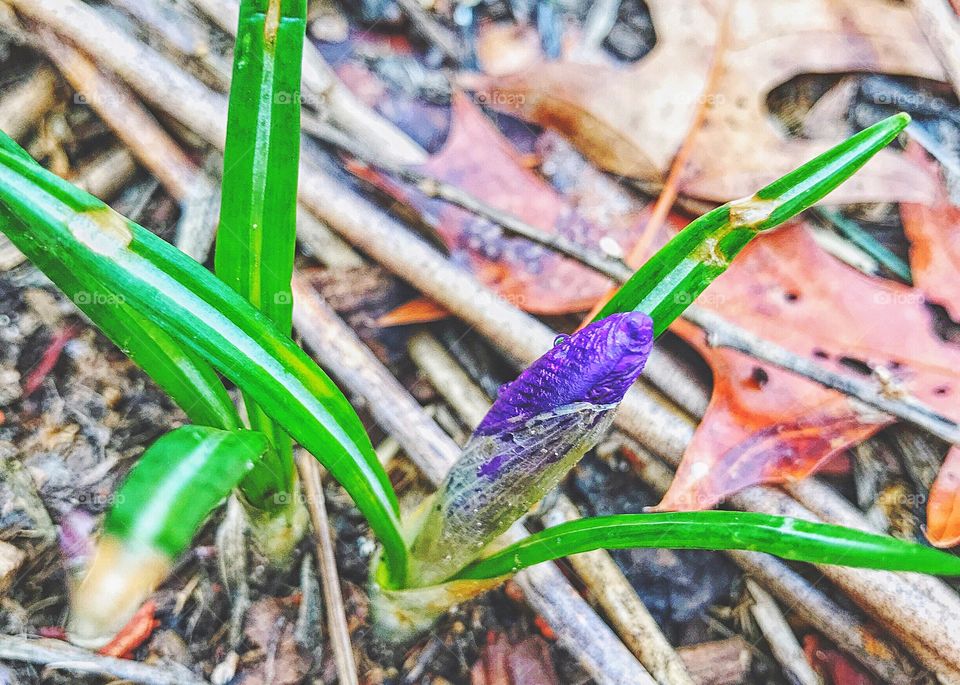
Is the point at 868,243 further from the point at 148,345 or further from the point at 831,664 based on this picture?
the point at 148,345

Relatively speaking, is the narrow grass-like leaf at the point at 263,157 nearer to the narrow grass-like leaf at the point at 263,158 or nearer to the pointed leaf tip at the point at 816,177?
the narrow grass-like leaf at the point at 263,158

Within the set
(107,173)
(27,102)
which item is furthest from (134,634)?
(27,102)

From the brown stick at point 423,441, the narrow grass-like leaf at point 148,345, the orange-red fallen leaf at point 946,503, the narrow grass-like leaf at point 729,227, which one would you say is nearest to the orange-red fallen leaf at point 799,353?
the orange-red fallen leaf at point 946,503

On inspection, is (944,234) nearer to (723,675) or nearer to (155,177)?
(723,675)

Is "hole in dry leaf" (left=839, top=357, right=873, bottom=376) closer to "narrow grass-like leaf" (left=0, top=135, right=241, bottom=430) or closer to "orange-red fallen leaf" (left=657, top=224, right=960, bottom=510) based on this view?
"orange-red fallen leaf" (left=657, top=224, right=960, bottom=510)

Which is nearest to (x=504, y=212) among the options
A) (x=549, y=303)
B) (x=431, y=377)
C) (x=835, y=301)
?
(x=549, y=303)
